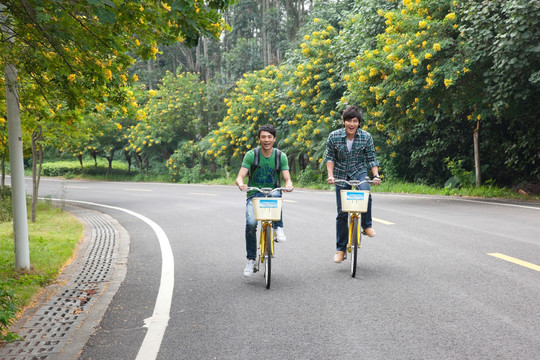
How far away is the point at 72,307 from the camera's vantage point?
5559mm

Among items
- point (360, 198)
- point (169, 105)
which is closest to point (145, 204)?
point (360, 198)

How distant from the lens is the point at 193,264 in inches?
296

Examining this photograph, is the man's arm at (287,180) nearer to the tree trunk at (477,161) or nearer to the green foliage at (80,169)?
the tree trunk at (477,161)

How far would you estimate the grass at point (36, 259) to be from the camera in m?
4.85

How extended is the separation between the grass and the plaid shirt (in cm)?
379

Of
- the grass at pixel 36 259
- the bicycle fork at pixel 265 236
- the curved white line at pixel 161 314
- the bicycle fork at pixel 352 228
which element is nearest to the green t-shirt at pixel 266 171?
the bicycle fork at pixel 265 236

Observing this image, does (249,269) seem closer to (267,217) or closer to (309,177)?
A: (267,217)

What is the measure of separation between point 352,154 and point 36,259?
15.6ft

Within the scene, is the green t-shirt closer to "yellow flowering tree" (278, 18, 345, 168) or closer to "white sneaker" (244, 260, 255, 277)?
"white sneaker" (244, 260, 255, 277)

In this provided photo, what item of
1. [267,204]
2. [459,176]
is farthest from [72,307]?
[459,176]

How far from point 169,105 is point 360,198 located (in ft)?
95.1

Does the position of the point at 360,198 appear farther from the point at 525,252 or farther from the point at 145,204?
the point at 145,204

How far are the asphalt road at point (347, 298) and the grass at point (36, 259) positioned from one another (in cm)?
86

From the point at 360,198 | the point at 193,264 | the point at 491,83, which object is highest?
the point at 491,83
